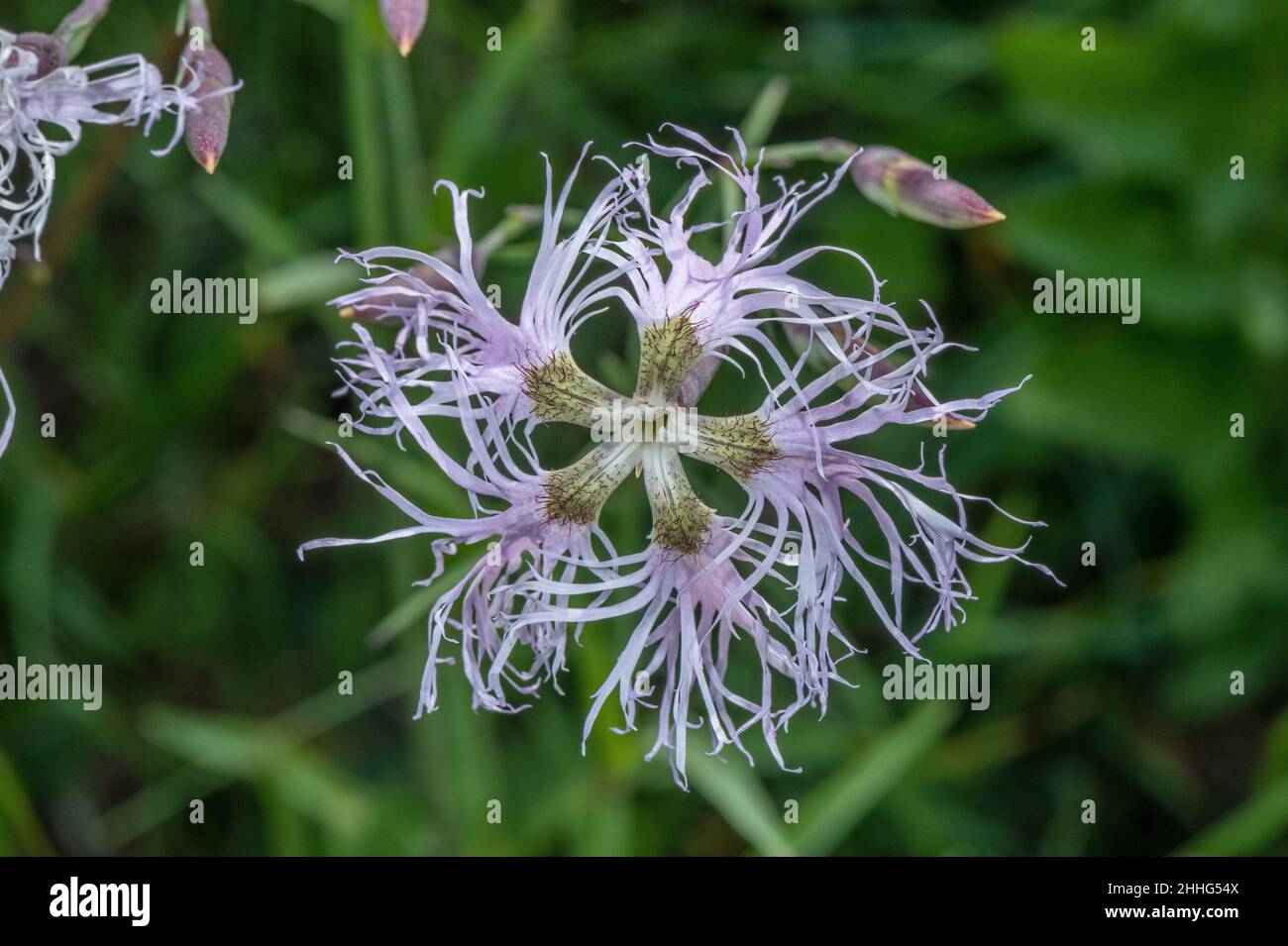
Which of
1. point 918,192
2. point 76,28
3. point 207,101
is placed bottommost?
point 918,192

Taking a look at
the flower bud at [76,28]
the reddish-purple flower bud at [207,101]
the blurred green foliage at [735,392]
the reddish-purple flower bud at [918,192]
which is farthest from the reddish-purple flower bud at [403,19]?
the blurred green foliage at [735,392]

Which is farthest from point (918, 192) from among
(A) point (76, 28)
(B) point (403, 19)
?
(A) point (76, 28)

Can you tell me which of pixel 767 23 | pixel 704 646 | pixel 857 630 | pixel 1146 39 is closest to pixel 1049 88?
pixel 1146 39

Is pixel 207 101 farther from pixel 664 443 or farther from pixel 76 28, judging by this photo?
pixel 664 443

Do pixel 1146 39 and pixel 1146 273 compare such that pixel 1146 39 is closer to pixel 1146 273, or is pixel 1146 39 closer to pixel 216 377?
pixel 1146 273

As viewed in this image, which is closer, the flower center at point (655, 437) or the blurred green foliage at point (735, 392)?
the flower center at point (655, 437)

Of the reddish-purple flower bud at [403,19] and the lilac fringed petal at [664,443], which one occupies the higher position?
the reddish-purple flower bud at [403,19]

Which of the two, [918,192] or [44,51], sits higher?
[44,51]

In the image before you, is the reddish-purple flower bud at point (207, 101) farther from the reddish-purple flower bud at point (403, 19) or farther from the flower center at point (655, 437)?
the flower center at point (655, 437)
